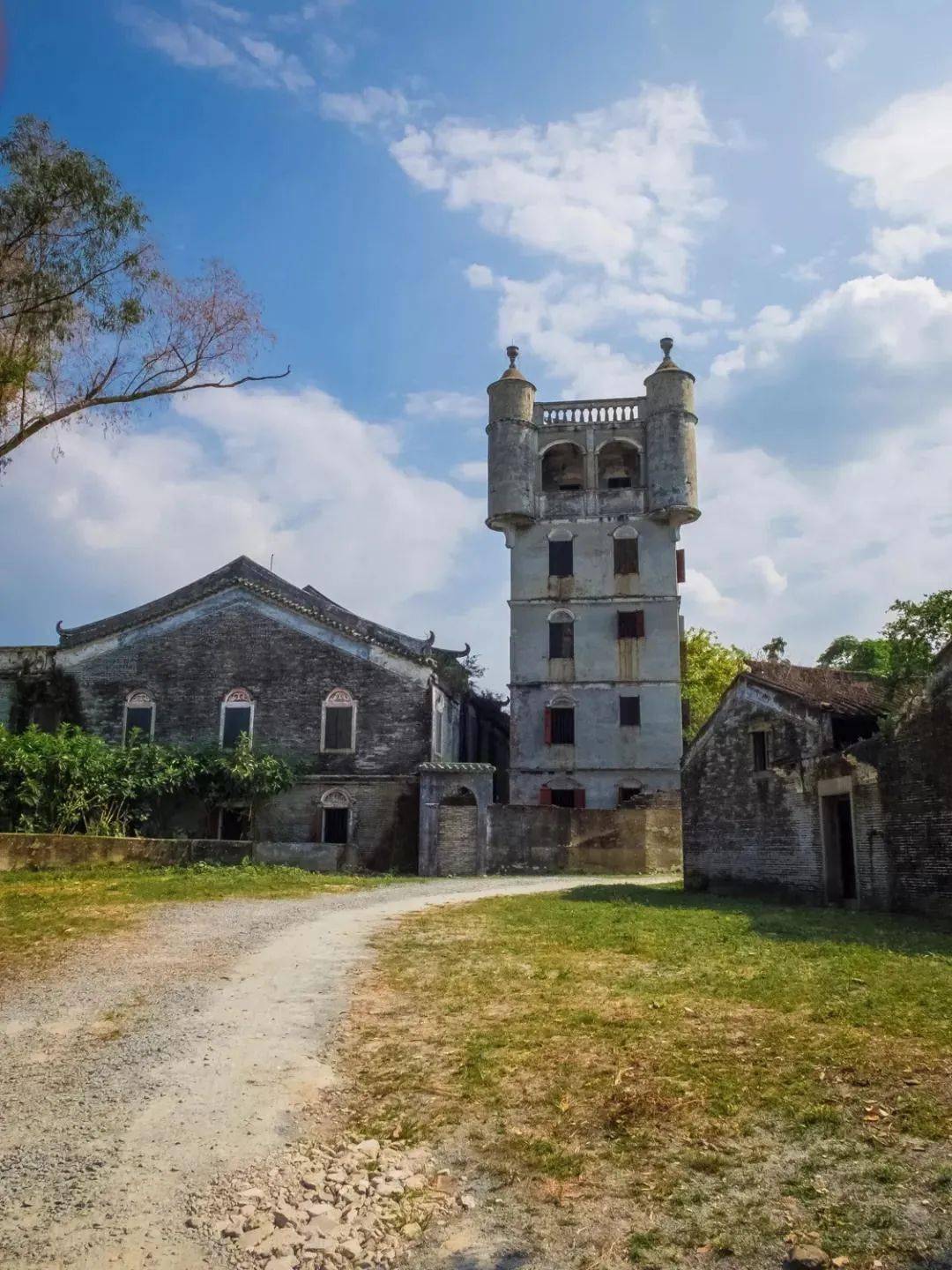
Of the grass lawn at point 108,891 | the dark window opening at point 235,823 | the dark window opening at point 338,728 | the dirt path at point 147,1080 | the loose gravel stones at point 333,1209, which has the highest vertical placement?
the dark window opening at point 338,728

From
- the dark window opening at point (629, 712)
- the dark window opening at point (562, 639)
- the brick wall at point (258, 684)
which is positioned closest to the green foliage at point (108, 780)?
the brick wall at point (258, 684)

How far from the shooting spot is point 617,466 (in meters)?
39.1

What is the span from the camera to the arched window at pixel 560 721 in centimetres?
3606

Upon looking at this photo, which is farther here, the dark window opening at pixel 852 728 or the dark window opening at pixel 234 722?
the dark window opening at pixel 234 722

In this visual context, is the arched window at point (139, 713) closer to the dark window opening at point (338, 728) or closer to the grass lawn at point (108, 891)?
the dark window opening at point (338, 728)

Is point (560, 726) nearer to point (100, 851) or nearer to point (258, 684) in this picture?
point (258, 684)

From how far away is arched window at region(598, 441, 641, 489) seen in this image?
1529 inches

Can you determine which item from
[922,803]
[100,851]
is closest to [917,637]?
[922,803]

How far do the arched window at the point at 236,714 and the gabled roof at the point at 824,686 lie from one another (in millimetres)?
15307

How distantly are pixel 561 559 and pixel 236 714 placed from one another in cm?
1384

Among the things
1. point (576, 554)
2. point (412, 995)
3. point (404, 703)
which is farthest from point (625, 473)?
point (412, 995)

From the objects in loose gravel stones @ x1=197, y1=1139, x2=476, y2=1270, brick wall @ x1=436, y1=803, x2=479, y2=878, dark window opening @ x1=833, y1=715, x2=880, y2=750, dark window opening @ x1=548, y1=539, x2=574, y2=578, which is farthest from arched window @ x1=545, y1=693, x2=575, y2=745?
loose gravel stones @ x1=197, y1=1139, x2=476, y2=1270

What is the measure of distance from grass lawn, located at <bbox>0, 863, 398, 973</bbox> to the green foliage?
3822 millimetres

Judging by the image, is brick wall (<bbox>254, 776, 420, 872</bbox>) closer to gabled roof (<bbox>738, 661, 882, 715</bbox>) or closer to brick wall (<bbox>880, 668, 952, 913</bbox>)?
gabled roof (<bbox>738, 661, 882, 715</bbox>)
